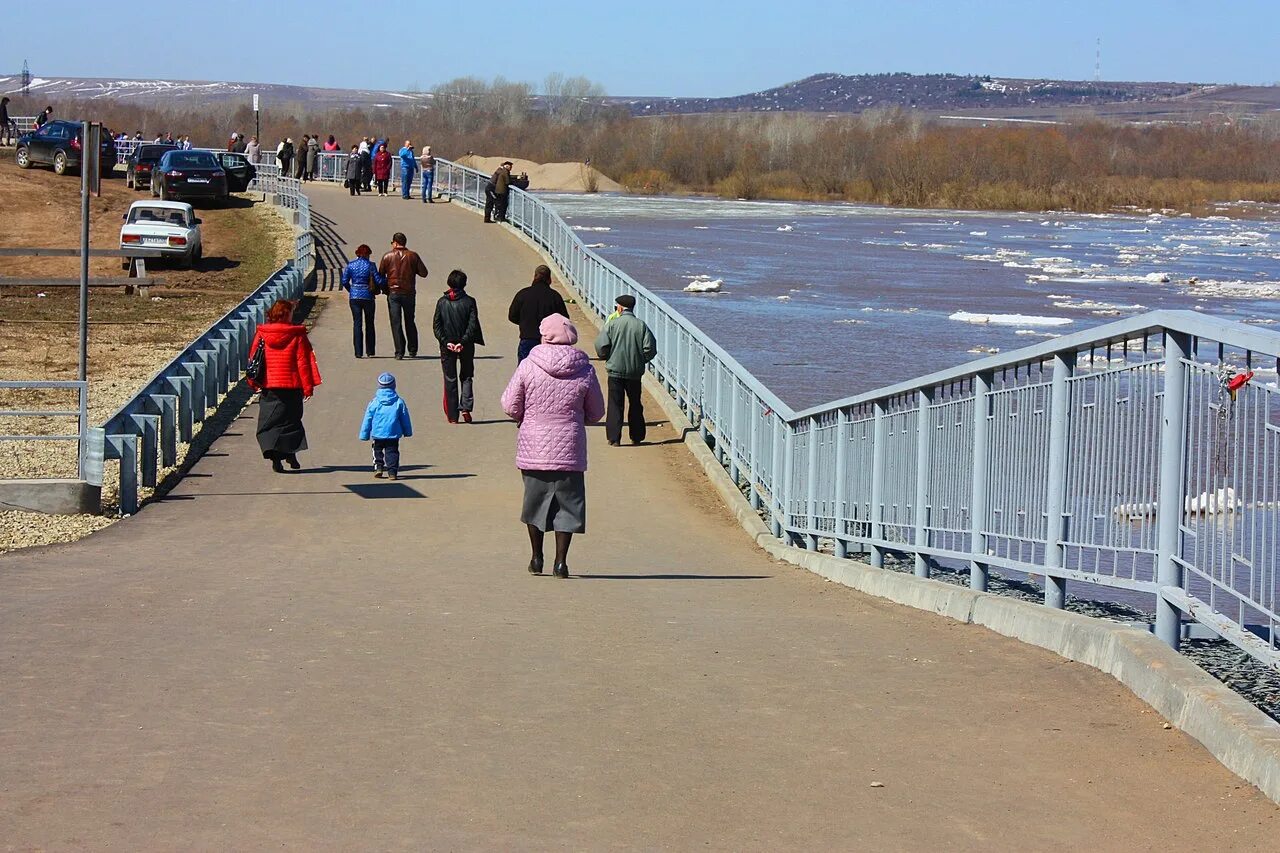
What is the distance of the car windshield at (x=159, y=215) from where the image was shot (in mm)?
35625

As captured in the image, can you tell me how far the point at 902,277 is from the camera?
159ft

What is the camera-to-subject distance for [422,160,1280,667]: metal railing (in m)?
5.45

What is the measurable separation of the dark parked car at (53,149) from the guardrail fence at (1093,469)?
142 ft

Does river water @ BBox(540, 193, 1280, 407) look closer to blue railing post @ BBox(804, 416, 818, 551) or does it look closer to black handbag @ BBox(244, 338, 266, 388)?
black handbag @ BBox(244, 338, 266, 388)

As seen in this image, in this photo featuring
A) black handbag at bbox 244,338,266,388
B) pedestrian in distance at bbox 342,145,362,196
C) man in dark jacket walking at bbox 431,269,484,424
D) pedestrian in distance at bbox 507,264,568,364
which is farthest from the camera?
pedestrian in distance at bbox 342,145,362,196

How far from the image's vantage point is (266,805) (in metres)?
4.81

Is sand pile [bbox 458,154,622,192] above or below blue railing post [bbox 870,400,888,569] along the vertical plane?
above

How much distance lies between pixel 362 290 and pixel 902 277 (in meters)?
28.5

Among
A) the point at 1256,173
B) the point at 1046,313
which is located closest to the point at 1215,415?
the point at 1046,313

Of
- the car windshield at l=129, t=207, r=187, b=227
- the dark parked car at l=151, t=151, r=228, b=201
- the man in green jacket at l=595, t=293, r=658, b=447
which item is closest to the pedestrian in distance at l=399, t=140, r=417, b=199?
the dark parked car at l=151, t=151, r=228, b=201

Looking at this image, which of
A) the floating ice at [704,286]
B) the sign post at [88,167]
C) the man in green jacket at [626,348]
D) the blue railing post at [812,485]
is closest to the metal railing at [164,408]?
the sign post at [88,167]

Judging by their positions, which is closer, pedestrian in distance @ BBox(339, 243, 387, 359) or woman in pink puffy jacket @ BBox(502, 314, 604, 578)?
woman in pink puffy jacket @ BBox(502, 314, 604, 578)

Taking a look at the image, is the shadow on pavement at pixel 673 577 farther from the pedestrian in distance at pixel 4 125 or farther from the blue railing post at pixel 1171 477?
the pedestrian in distance at pixel 4 125

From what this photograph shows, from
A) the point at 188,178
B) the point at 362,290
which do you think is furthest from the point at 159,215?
the point at 362,290
